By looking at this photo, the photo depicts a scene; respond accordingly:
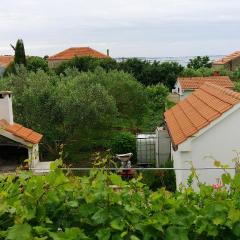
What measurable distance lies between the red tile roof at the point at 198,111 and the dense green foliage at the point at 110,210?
8760 mm

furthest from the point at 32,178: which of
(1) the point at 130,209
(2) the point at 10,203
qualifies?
(1) the point at 130,209

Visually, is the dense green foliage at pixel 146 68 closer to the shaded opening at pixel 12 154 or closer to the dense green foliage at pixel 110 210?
the shaded opening at pixel 12 154

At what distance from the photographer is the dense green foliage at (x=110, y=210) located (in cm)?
329

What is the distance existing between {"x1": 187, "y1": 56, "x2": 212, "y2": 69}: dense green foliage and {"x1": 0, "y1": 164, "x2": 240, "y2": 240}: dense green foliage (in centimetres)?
4920

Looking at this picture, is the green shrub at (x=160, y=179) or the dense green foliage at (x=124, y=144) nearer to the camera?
the green shrub at (x=160, y=179)

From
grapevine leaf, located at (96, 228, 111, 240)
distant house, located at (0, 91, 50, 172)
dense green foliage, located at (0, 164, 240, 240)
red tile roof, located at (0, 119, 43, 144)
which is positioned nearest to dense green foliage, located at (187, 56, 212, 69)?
red tile roof, located at (0, 119, 43, 144)

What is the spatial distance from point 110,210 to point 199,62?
50397 mm

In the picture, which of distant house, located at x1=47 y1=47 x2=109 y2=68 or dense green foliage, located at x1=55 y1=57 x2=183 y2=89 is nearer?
dense green foliage, located at x1=55 y1=57 x2=183 y2=89

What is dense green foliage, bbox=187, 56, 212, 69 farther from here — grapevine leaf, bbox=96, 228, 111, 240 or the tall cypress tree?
grapevine leaf, bbox=96, 228, 111, 240

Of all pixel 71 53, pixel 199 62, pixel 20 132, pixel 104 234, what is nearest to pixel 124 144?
pixel 20 132

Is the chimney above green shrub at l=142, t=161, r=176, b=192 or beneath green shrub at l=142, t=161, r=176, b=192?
above

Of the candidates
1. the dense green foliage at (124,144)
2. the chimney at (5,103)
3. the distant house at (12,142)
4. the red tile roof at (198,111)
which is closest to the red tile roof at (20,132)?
the distant house at (12,142)

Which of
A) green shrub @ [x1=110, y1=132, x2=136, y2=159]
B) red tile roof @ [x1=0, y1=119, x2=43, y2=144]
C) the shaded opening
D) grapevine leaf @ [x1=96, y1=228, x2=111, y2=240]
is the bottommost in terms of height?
green shrub @ [x1=110, y1=132, x2=136, y2=159]

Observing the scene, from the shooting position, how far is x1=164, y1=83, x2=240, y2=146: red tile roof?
12.5 metres
